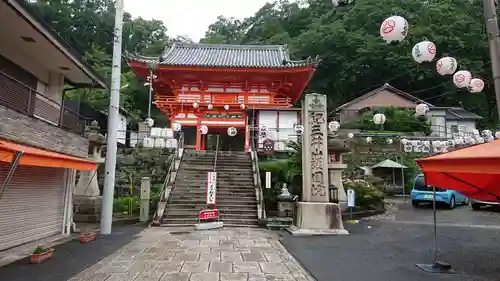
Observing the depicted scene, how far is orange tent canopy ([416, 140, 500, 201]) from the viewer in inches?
196

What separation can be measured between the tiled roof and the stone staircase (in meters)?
7.27

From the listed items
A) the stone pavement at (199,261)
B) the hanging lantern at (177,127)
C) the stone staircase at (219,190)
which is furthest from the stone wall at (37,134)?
the hanging lantern at (177,127)

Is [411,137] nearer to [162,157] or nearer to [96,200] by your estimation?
[162,157]

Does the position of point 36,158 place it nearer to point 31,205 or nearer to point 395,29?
point 31,205

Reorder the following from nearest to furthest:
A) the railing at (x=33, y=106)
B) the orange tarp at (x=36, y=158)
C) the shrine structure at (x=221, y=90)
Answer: the orange tarp at (x=36, y=158), the railing at (x=33, y=106), the shrine structure at (x=221, y=90)

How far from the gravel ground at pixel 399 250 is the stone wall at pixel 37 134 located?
6643mm

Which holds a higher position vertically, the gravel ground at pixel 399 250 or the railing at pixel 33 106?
the railing at pixel 33 106

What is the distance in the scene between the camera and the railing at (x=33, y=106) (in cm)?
781

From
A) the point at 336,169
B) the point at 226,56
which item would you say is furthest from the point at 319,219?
the point at 226,56

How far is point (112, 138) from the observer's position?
11.3 m

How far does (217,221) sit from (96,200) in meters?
5.12

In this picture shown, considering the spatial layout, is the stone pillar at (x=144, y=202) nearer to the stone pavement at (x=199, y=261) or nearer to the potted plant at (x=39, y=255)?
the stone pavement at (x=199, y=261)

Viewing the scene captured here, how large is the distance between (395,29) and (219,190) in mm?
9667

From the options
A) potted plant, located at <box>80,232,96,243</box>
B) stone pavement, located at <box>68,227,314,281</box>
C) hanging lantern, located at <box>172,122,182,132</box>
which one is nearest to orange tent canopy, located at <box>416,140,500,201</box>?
stone pavement, located at <box>68,227,314,281</box>
